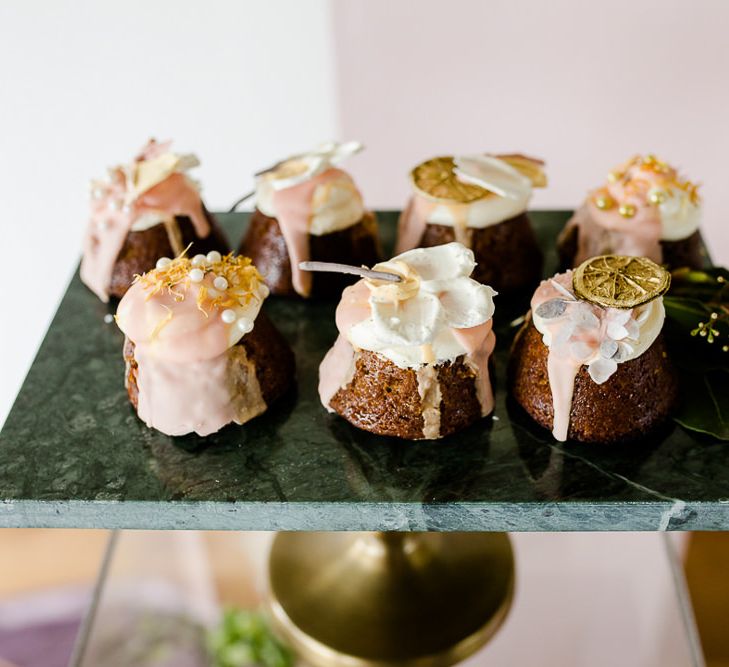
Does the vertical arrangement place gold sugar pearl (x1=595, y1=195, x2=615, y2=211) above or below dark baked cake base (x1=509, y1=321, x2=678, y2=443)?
above

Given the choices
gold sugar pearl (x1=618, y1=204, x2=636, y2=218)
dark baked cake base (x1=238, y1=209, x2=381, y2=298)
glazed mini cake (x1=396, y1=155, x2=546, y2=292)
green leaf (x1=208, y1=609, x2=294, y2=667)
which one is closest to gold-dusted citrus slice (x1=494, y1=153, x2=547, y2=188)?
glazed mini cake (x1=396, y1=155, x2=546, y2=292)

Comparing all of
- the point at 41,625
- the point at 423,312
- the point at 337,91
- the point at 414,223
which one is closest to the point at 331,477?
the point at 423,312

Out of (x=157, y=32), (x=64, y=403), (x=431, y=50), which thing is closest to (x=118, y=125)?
(x=157, y=32)

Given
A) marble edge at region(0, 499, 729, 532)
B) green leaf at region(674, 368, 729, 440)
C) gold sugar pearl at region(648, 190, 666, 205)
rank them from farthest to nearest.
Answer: gold sugar pearl at region(648, 190, 666, 205), green leaf at region(674, 368, 729, 440), marble edge at region(0, 499, 729, 532)

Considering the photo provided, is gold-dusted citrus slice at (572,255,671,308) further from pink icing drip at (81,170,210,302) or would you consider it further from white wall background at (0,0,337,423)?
white wall background at (0,0,337,423)

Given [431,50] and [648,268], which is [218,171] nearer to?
[431,50]

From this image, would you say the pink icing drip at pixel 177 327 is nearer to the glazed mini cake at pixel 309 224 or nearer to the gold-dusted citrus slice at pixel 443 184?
the glazed mini cake at pixel 309 224
